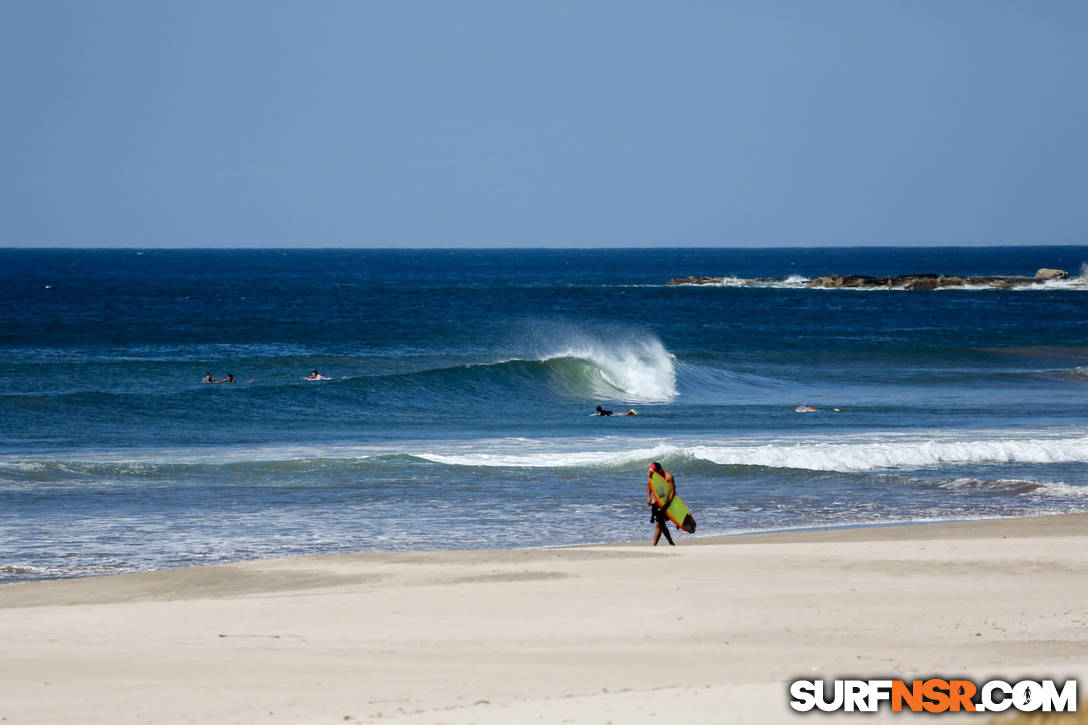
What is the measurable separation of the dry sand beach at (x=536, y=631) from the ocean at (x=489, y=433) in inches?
92.9

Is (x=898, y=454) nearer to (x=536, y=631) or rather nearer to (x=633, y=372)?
(x=536, y=631)

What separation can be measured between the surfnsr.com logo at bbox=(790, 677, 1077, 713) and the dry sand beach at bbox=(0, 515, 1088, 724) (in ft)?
0.77

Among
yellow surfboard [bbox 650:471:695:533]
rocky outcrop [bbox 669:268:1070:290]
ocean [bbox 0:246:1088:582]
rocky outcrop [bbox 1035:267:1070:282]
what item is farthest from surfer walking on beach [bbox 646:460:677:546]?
rocky outcrop [bbox 1035:267:1070:282]

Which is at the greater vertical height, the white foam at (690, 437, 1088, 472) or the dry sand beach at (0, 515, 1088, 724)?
the dry sand beach at (0, 515, 1088, 724)

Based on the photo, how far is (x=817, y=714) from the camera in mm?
7207

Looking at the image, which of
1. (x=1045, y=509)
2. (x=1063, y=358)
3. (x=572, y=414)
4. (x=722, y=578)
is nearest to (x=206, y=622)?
(x=722, y=578)

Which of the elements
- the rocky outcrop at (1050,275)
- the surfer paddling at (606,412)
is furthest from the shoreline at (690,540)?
the rocky outcrop at (1050,275)

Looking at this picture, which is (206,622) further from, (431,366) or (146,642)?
(431,366)

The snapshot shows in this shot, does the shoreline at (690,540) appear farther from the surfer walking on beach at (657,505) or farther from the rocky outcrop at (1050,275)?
the rocky outcrop at (1050,275)

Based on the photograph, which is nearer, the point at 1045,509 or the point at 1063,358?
the point at 1045,509

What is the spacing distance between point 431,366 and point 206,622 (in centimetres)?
3247

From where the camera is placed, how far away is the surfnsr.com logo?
711 cm

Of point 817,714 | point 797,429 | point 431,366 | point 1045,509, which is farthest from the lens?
point 431,366

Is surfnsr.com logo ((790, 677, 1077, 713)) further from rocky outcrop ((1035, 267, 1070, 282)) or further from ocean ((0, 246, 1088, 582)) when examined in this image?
rocky outcrop ((1035, 267, 1070, 282))
